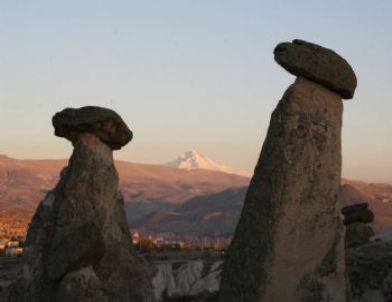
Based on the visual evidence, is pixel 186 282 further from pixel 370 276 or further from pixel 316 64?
pixel 316 64

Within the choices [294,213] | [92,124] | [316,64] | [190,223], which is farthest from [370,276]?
[190,223]

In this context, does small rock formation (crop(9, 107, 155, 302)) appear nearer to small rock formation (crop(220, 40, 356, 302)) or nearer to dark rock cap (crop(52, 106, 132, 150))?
dark rock cap (crop(52, 106, 132, 150))

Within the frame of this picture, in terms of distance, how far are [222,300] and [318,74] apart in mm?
2966

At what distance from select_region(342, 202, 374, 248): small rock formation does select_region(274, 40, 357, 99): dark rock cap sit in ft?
36.0

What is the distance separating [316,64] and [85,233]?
12.2 ft

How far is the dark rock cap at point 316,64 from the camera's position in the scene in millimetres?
8836

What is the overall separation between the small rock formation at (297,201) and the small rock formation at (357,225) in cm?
1072

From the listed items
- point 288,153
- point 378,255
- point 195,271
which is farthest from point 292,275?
point 195,271

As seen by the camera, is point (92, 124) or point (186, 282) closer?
point (92, 124)

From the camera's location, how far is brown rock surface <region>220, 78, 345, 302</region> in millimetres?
8641

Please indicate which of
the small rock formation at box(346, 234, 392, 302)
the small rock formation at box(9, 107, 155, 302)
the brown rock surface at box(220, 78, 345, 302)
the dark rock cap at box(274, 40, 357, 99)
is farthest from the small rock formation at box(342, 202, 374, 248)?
the dark rock cap at box(274, 40, 357, 99)

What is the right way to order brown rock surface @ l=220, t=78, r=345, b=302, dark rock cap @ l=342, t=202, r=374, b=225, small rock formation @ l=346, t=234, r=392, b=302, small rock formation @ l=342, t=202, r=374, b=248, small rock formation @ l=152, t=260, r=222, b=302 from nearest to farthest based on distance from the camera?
brown rock surface @ l=220, t=78, r=345, b=302, small rock formation @ l=346, t=234, r=392, b=302, small rock formation @ l=152, t=260, r=222, b=302, small rock formation @ l=342, t=202, r=374, b=248, dark rock cap @ l=342, t=202, r=374, b=225

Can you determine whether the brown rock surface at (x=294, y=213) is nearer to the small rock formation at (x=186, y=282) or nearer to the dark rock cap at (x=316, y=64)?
the dark rock cap at (x=316, y=64)

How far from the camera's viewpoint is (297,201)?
28.7 feet
